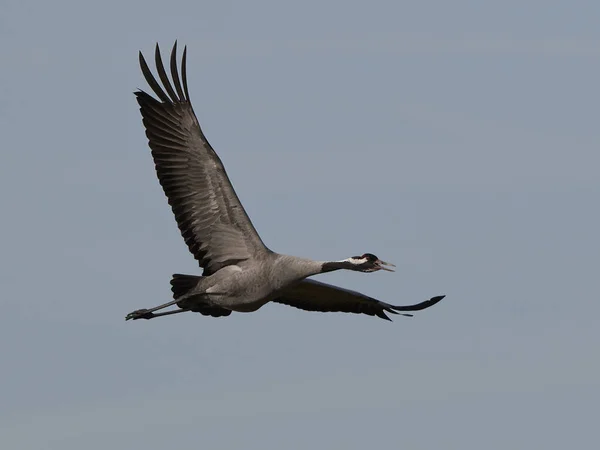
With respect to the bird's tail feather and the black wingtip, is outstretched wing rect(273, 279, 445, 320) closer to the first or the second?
the black wingtip

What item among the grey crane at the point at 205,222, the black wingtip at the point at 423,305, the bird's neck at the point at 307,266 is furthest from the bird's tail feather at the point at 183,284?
the black wingtip at the point at 423,305

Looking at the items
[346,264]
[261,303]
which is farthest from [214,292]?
[346,264]

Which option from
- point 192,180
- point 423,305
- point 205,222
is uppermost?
point 192,180

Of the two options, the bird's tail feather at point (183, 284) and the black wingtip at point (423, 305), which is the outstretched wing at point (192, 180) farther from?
the black wingtip at point (423, 305)

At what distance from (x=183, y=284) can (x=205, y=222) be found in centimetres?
126

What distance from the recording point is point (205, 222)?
88.4 feet

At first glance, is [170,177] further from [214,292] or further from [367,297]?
[367,297]

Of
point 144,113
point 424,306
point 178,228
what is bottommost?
point 424,306

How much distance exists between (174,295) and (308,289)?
2.77 meters

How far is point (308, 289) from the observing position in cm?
2920

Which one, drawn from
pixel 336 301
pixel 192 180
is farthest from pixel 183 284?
pixel 336 301

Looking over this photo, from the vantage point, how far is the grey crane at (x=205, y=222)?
26297 mm

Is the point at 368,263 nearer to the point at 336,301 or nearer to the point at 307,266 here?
the point at 307,266

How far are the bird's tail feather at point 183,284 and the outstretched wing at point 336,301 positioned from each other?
2.30 meters
